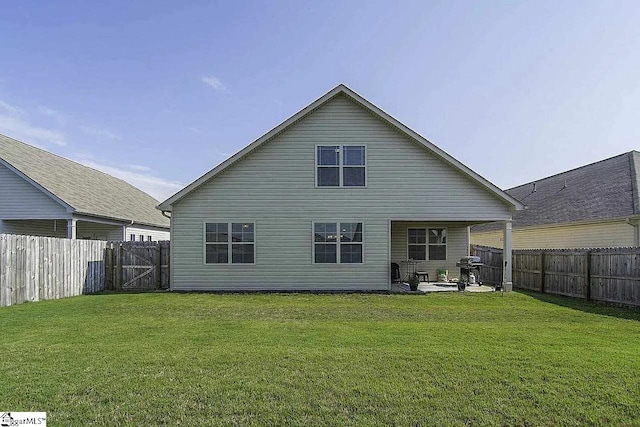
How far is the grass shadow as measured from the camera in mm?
9727

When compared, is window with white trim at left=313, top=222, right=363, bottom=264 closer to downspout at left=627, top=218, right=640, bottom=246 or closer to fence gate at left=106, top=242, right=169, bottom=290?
fence gate at left=106, top=242, right=169, bottom=290

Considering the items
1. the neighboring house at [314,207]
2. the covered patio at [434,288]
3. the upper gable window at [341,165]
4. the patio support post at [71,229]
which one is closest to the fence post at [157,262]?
→ the neighboring house at [314,207]

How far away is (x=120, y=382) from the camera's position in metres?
4.59

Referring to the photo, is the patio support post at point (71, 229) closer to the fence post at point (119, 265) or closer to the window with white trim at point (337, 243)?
the fence post at point (119, 265)

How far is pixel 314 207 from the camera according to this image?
45.9 ft

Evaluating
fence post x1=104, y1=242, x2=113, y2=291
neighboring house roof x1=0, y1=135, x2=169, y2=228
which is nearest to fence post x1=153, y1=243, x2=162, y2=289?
fence post x1=104, y1=242, x2=113, y2=291

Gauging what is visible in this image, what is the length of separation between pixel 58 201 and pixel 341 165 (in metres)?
12.0

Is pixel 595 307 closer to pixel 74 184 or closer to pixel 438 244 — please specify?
pixel 438 244

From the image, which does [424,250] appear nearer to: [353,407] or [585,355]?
[585,355]

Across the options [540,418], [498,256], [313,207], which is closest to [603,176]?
[498,256]

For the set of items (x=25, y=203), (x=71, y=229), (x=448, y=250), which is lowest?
(x=448, y=250)

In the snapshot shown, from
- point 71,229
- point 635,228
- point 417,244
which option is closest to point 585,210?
point 635,228

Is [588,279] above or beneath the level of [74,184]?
beneath

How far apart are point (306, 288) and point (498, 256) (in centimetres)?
913
